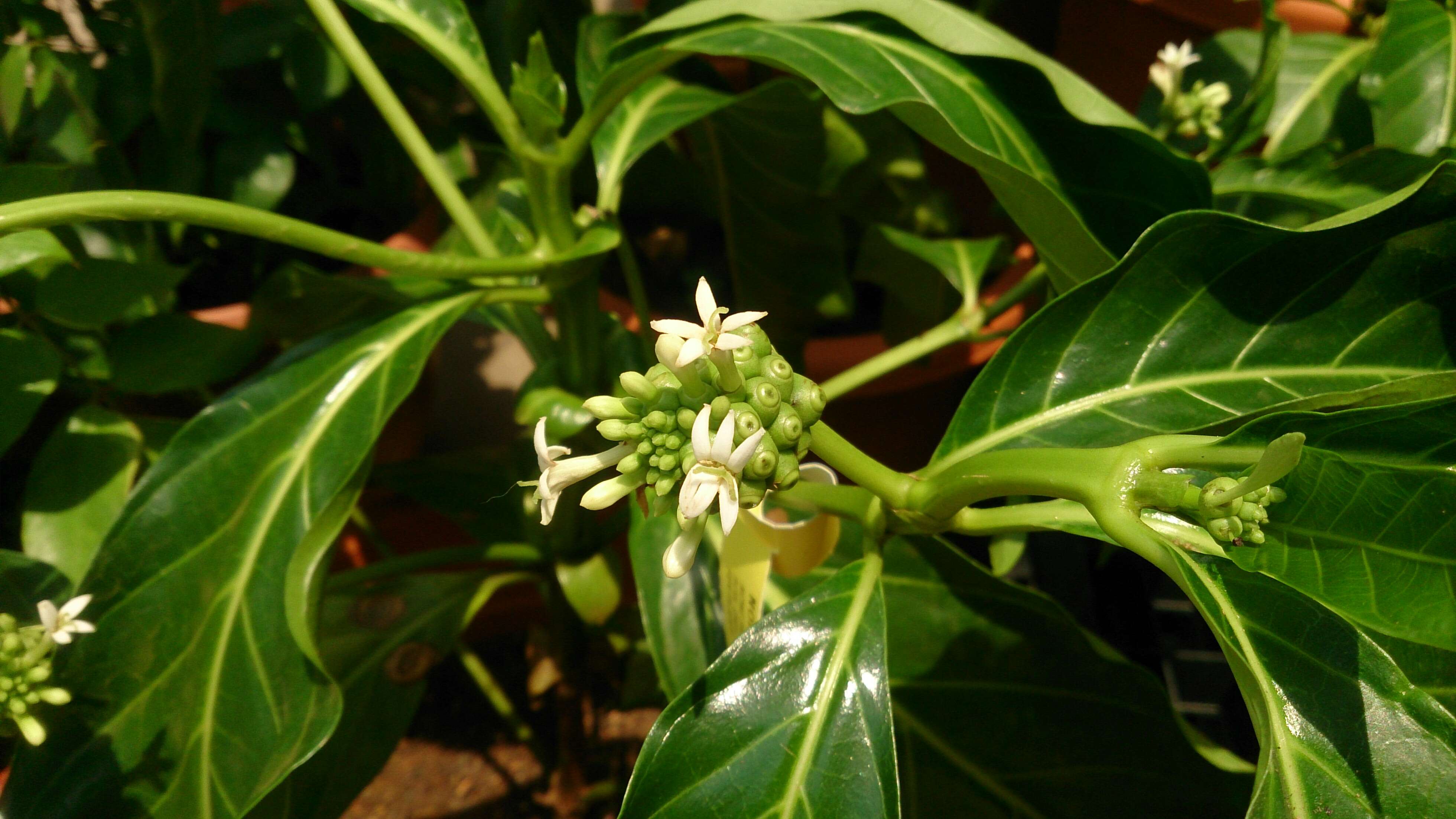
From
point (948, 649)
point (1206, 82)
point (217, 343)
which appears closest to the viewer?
point (948, 649)

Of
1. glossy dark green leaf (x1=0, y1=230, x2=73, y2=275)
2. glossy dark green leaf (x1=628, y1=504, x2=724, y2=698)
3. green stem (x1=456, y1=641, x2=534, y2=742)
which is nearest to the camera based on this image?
glossy dark green leaf (x1=0, y1=230, x2=73, y2=275)

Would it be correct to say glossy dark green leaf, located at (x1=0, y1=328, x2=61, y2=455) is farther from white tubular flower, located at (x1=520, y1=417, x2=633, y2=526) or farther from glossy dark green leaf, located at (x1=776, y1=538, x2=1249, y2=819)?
glossy dark green leaf, located at (x1=776, y1=538, x2=1249, y2=819)

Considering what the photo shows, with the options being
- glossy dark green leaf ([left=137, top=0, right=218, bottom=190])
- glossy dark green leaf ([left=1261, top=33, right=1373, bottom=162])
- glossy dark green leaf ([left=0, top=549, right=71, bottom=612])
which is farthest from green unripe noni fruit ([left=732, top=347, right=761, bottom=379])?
glossy dark green leaf ([left=1261, top=33, right=1373, bottom=162])

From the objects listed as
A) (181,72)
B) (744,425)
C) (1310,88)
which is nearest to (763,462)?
(744,425)

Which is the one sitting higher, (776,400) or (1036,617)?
(776,400)

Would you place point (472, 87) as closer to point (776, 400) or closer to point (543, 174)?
point (543, 174)

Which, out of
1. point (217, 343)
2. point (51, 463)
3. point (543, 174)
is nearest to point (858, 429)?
point (543, 174)
